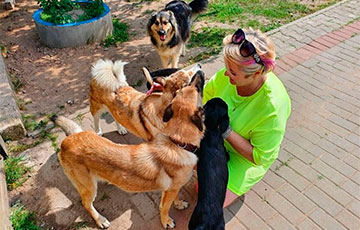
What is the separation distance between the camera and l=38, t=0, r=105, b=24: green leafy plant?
611 cm

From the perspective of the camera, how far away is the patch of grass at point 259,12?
7.03 metres

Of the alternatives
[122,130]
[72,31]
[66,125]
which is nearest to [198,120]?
[66,125]

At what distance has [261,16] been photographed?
7285mm

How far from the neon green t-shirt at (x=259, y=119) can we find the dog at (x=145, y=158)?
1.50ft

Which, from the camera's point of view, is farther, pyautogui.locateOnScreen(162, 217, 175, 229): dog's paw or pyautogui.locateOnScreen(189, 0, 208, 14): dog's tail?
pyautogui.locateOnScreen(189, 0, 208, 14): dog's tail

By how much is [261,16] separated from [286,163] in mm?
4970

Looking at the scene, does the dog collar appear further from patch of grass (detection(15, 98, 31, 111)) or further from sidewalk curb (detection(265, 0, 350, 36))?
sidewalk curb (detection(265, 0, 350, 36))

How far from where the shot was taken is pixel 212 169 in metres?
2.53

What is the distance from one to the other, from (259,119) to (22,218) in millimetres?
2877

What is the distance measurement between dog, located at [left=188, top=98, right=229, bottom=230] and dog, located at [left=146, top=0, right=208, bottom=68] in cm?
295

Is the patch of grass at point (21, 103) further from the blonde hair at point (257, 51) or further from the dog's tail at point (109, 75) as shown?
the blonde hair at point (257, 51)

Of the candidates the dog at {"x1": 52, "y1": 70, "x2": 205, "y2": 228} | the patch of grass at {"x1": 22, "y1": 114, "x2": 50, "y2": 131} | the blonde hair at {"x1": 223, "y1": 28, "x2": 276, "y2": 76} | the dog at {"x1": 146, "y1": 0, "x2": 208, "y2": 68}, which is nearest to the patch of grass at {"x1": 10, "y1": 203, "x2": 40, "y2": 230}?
the dog at {"x1": 52, "y1": 70, "x2": 205, "y2": 228}

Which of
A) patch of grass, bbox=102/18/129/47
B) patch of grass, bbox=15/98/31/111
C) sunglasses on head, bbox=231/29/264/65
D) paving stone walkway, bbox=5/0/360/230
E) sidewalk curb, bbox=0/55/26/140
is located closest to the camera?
sunglasses on head, bbox=231/29/264/65

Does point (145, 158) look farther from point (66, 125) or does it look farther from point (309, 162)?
point (309, 162)
